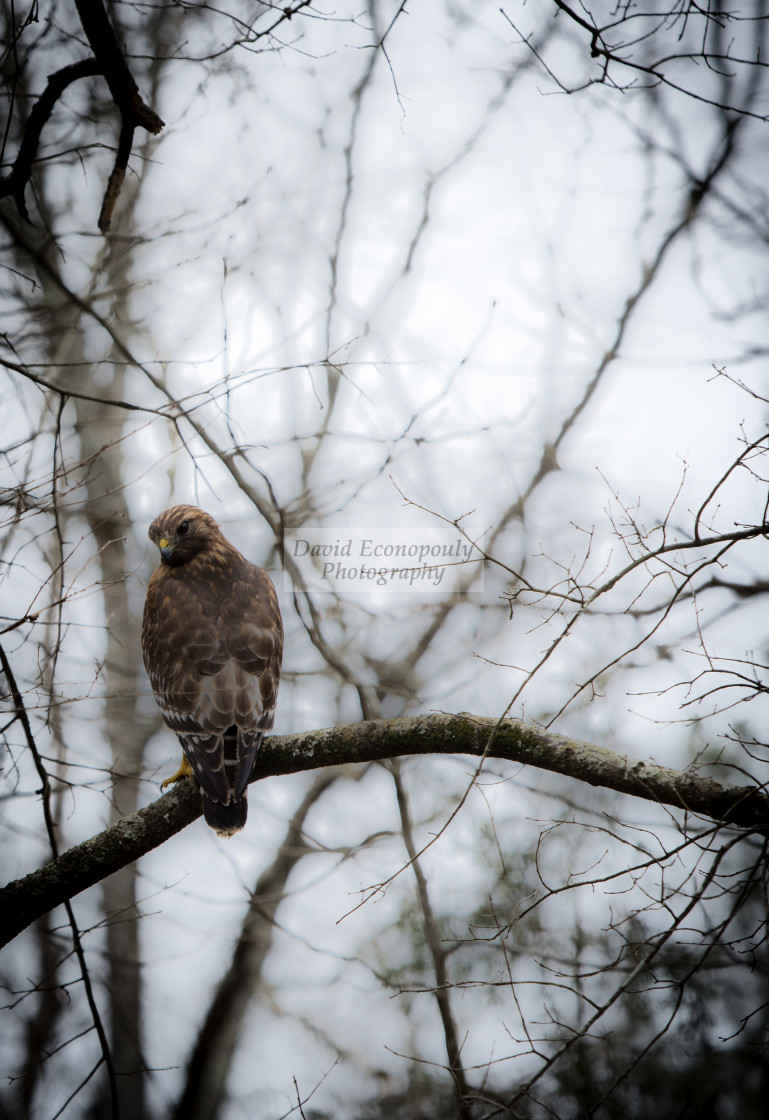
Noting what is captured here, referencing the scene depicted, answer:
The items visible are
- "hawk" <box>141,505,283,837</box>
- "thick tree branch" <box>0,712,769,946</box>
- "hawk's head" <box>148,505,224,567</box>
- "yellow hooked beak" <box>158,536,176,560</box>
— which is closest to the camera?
"thick tree branch" <box>0,712,769,946</box>

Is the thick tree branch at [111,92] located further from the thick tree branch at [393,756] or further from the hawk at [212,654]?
the thick tree branch at [393,756]

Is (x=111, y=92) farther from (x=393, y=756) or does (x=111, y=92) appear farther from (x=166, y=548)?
(x=393, y=756)

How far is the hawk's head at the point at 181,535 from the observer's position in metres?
3.93

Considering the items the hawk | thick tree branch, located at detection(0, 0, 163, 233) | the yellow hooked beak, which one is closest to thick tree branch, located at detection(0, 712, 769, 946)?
the hawk

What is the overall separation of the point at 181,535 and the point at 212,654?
2.57 feet

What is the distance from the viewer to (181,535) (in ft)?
13.0

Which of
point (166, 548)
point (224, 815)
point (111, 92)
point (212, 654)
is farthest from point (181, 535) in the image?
point (111, 92)

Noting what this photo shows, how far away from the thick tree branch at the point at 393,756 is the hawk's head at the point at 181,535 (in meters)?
1.25

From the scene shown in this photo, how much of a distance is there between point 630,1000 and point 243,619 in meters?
4.12

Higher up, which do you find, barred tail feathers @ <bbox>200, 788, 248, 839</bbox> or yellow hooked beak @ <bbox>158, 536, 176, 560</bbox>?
yellow hooked beak @ <bbox>158, 536, 176, 560</bbox>

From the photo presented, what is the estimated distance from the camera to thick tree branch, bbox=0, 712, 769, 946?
243 cm

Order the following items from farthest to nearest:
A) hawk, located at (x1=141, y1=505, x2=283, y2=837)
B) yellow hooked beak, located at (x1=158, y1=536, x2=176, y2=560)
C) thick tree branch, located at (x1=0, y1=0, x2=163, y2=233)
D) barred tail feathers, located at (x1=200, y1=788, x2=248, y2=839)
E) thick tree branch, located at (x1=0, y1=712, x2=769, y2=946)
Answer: yellow hooked beak, located at (x1=158, y1=536, x2=176, y2=560)
thick tree branch, located at (x1=0, y1=0, x2=163, y2=233)
hawk, located at (x1=141, y1=505, x2=283, y2=837)
barred tail feathers, located at (x1=200, y1=788, x2=248, y2=839)
thick tree branch, located at (x1=0, y1=712, x2=769, y2=946)

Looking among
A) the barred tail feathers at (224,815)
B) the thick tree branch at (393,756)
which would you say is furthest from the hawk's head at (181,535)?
the barred tail feathers at (224,815)

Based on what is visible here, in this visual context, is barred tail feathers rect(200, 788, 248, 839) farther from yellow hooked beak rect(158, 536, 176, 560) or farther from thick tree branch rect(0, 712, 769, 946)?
yellow hooked beak rect(158, 536, 176, 560)
